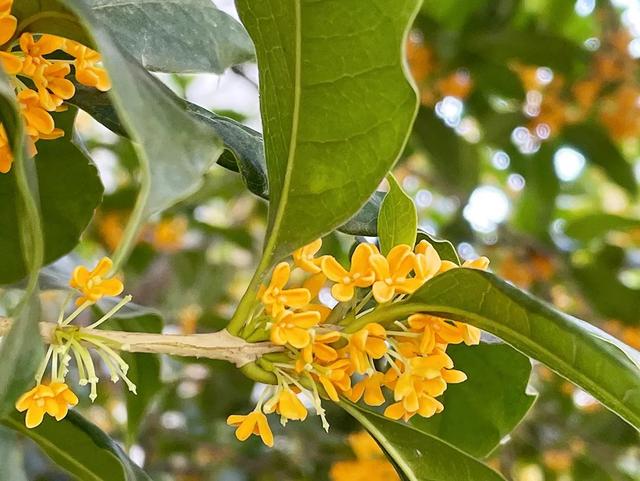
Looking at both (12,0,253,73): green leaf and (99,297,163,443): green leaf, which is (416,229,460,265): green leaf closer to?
(12,0,253,73): green leaf

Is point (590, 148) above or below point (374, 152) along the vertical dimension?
below

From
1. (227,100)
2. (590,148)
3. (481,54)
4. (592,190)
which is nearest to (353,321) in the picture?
(481,54)

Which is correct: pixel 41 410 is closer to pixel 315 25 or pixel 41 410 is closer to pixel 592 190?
pixel 315 25

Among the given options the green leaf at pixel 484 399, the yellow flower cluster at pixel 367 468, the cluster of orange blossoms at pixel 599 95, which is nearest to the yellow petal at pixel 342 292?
the green leaf at pixel 484 399

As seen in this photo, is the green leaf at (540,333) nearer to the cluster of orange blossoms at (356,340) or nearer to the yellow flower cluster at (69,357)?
the cluster of orange blossoms at (356,340)

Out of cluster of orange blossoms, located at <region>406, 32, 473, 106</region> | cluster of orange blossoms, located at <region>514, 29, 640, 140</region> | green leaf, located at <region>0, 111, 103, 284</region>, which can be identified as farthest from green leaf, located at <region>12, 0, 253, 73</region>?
cluster of orange blossoms, located at <region>514, 29, 640, 140</region>

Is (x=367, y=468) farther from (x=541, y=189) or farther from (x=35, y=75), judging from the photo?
(x=541, y=189)
